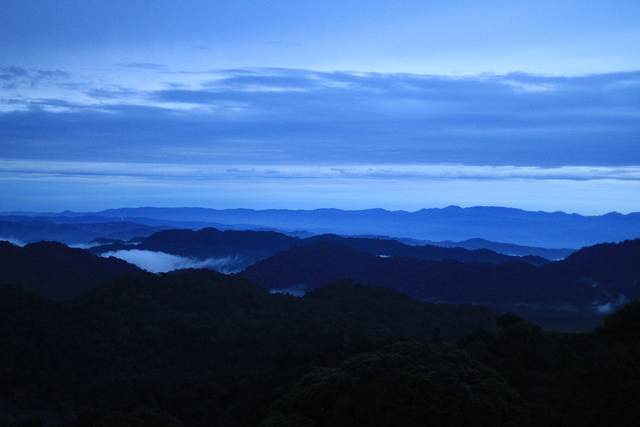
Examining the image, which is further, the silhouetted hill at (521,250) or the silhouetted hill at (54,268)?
the silhouetted hill at (521,250)

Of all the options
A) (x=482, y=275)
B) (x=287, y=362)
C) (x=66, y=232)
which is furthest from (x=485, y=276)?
(x=66, y=232)

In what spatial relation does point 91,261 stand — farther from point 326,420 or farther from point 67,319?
point 326,420

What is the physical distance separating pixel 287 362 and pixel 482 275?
158 feet

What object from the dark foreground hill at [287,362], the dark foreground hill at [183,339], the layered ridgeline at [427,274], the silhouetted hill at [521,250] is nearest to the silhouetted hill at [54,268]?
the layered ridgeline at [427,274]

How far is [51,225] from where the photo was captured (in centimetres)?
16150

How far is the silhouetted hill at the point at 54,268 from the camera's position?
190 ft

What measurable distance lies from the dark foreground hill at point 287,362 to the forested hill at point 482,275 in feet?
64.2

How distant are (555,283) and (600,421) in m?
54.5

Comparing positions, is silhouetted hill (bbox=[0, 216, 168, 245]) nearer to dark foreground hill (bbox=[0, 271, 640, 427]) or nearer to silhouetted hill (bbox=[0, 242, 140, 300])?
silhouetted hill (bbox=[0, 242, 140, 300])

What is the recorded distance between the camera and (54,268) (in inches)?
2532

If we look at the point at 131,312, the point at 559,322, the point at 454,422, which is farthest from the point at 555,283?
the point at 454,422

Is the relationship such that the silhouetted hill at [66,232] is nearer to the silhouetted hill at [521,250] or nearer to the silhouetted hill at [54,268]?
the silhouetted hill at [54,268]

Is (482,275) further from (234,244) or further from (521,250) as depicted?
(521,250)

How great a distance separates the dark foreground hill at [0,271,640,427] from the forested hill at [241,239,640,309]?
64.2 feet
